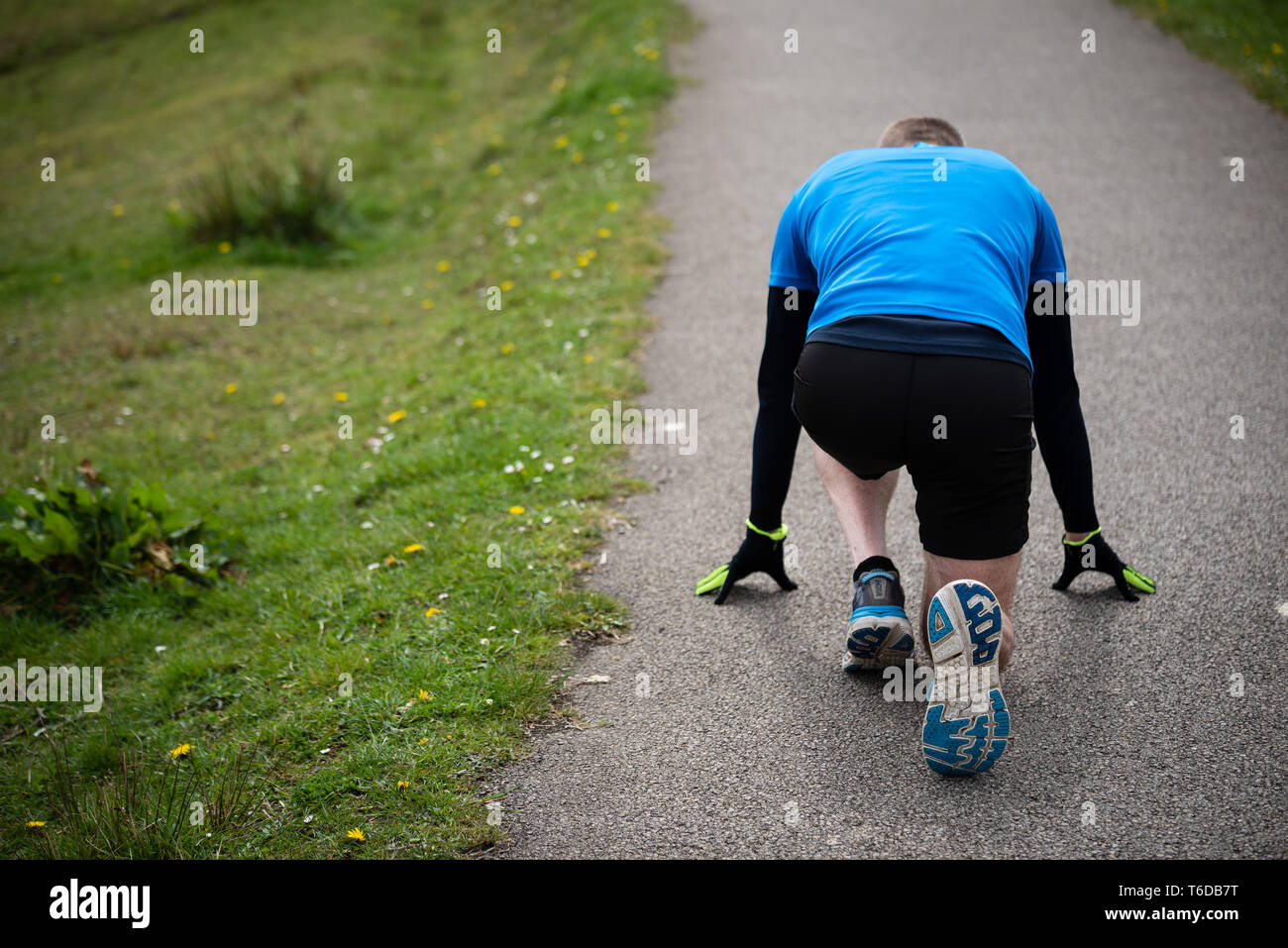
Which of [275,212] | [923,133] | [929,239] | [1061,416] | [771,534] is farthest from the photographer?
[275,212]

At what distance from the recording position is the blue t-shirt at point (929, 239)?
2475 mm

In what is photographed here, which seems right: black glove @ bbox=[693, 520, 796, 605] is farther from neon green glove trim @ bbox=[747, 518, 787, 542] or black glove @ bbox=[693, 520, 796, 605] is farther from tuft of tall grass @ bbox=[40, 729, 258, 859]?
tuft of tall grass @ bbox=[40, 729, 258, 859]

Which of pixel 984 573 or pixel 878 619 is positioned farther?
pixel 878 619

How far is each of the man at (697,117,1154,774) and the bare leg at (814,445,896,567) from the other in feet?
0.72

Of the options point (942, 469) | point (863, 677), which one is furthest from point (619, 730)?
point (942, 469)

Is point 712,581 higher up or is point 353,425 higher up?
point 712,581

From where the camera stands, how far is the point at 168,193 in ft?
40.1

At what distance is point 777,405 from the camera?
3.30 m

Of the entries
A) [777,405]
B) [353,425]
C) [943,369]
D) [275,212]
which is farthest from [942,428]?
[275,212]

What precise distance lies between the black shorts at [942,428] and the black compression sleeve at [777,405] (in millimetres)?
489

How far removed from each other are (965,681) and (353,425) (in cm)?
465

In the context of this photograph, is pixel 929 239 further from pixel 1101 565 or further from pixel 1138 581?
pixel 1138 581

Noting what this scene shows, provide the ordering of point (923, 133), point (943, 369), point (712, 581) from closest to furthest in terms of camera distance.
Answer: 1. point (943, 369)
2. point (923, 133)
3. point (712, 581)

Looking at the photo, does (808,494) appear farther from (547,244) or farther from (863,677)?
(547,244)
